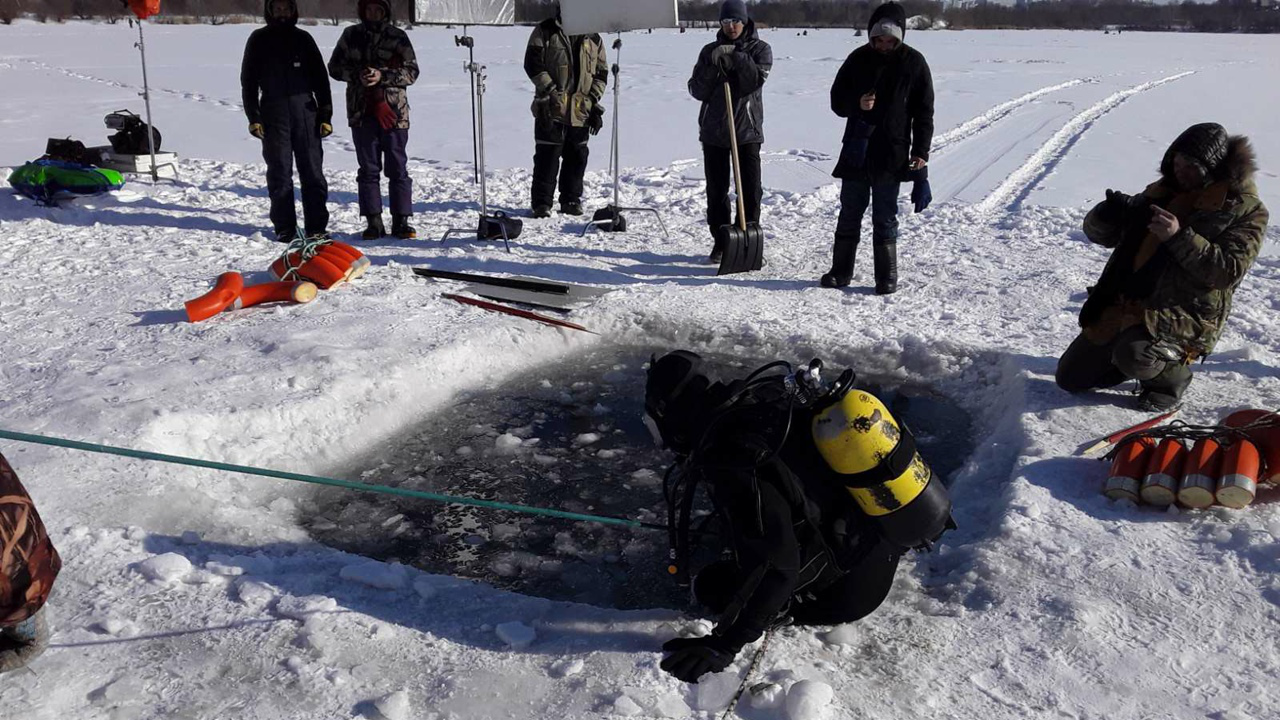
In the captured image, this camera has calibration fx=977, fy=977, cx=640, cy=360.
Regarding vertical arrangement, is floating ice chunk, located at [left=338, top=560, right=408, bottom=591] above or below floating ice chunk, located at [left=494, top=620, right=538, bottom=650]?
above

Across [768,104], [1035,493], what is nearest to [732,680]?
[1035,493]

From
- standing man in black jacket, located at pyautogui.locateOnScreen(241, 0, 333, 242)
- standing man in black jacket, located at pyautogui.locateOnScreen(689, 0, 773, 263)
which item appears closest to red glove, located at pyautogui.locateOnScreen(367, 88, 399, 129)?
standing man in black jacket, located at pyautogui.locateOnScreen(241, 0, 333, 242)

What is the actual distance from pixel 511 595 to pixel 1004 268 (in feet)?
16.6

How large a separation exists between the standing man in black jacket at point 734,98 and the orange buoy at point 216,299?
3174mm

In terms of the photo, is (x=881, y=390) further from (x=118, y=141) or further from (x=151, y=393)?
(x=118, y=141)

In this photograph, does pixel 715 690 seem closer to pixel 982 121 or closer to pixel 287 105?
pixel 287 105

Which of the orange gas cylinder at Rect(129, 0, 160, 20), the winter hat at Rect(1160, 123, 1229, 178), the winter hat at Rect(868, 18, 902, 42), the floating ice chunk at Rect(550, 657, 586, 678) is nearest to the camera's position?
the floating ice chunk at Rect(550, 657, 586, 678)

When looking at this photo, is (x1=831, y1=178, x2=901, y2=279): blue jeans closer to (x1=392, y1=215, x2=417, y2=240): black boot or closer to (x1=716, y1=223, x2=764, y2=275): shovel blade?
(x1=716, y1=223, x2=764, y2=275): shovel blade

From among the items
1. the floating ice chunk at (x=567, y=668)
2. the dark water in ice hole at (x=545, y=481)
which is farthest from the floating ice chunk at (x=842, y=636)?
the floating ice chunk at (x=567, y=668)

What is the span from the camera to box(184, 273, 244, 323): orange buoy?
560 cm

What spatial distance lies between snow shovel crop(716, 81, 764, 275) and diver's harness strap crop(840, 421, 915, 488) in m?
4.28

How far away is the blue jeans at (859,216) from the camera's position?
6.25m

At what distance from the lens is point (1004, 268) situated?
7043 millimetres

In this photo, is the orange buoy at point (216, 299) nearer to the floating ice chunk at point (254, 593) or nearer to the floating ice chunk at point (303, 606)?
the floating ice chunk at point (254, 593)
